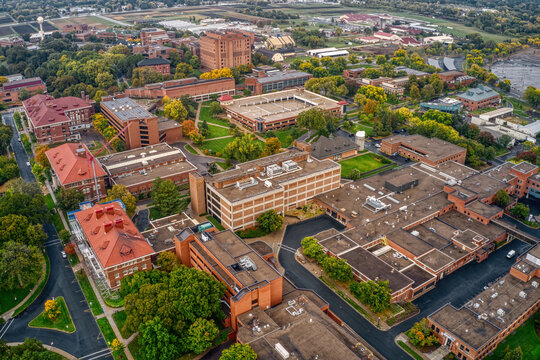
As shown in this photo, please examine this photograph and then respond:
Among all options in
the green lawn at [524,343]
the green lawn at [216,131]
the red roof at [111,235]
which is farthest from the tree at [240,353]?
the green lawn at [216,131]

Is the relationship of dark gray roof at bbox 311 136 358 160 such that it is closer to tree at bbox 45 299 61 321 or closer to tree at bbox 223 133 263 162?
tree at bbox 223 133 263 162

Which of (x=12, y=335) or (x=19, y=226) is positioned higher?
(x=19, y=226)

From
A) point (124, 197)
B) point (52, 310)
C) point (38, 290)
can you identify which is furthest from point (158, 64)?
point (52, 310)

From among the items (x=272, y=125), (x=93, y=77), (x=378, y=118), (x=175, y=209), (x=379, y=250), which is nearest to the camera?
(x=379, y=250)

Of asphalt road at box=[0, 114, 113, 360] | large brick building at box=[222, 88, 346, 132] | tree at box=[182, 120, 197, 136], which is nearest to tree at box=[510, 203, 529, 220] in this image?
large brick building at box=[222, 88, 346, 132]

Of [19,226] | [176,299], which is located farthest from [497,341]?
[19,226]

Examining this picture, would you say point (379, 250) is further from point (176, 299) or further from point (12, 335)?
point (12, 335)
